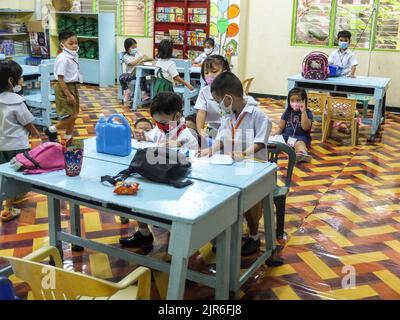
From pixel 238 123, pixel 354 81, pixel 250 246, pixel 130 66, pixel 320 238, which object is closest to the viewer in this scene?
pixel 238 123

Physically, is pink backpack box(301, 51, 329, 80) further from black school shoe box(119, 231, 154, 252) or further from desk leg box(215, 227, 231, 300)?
desk leg box(215, 227, 231, 300)

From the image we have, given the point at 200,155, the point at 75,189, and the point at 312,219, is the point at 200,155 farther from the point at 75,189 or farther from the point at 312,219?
the point at 312,219

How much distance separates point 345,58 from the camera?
22.2ft

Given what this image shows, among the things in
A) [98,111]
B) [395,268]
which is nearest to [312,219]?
[395,268]

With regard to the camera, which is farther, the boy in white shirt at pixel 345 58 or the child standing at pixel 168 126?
the boy in white shirt at pixel 345 58

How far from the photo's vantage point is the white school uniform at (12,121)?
3.33 metres

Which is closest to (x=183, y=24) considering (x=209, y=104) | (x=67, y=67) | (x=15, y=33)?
(x=15, y=33)

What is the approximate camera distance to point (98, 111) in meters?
7.19

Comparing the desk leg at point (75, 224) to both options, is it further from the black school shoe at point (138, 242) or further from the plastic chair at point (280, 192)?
the plastic chair at point (280, 192)

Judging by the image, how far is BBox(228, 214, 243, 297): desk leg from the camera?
88.8 inches

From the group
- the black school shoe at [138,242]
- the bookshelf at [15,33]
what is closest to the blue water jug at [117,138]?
the black school shoe at [138,242]

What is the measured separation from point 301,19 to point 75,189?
23.1 ft

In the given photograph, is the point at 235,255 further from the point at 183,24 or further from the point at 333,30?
the point at 183,24

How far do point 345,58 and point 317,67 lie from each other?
122cm
